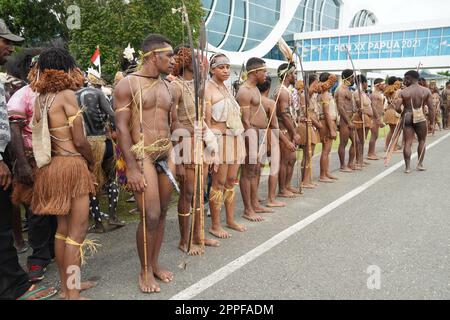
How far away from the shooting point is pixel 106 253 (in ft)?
13.2

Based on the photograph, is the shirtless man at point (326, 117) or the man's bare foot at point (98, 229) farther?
the shirtless man at point (326, 117)

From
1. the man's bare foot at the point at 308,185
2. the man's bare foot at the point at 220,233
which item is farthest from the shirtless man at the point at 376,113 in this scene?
the man's bare foot at the point at 220,233

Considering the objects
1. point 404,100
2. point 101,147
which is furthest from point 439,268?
point 404,100

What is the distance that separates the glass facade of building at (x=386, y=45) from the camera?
117ft

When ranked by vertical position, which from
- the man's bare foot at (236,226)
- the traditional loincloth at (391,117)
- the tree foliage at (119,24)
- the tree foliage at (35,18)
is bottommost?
the man's bare foot at (236,226)

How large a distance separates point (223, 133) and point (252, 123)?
83cm

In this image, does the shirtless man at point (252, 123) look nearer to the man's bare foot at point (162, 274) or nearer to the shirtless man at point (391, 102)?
the man's bare foot at point (162, 274)

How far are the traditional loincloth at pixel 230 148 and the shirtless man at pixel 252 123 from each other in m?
0.44

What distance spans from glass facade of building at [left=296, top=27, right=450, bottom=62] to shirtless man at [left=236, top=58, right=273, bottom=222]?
3182cm

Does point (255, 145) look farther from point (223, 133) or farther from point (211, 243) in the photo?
point (211, 243)

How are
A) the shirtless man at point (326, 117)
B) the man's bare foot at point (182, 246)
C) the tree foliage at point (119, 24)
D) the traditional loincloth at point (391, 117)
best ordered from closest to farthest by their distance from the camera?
the man's bare foot at point (182, 246) → the shirtless man at point (326, 117) → the traditional loincloth at point (391, 117) → the tree foliage at point (119, 24)

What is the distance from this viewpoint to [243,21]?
39.2 meters

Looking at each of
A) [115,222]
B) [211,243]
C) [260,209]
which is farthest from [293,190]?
[115,222]
